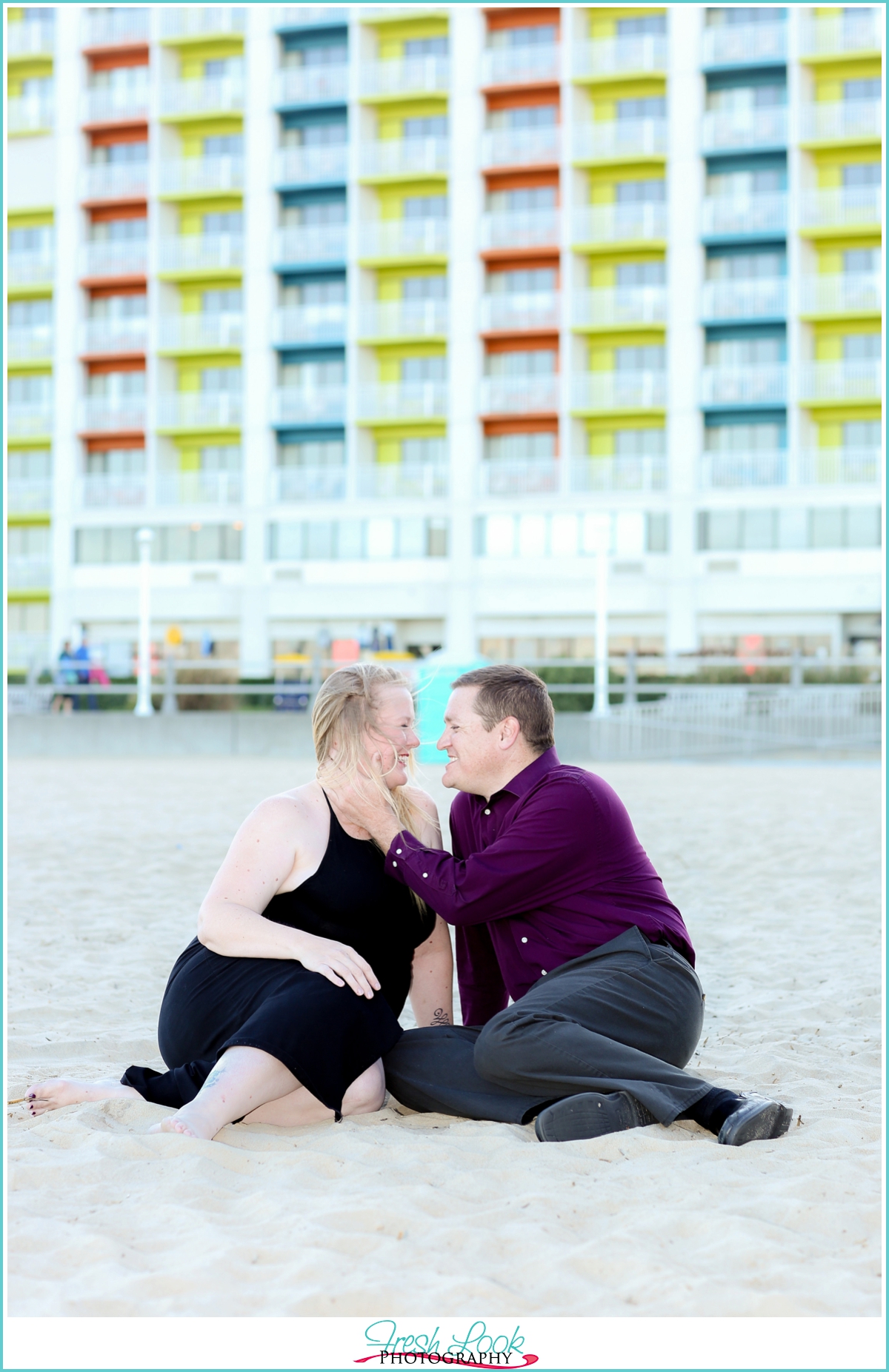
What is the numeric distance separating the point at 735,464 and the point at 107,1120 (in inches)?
1449

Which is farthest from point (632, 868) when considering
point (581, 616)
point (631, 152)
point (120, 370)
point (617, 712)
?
point (120, 370)

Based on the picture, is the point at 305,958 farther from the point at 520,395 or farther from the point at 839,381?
the point at 520,395

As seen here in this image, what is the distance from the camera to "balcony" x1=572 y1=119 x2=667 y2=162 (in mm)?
38719

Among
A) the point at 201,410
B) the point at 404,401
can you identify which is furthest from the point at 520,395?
the point at 201,410

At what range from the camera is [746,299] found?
1506 inches

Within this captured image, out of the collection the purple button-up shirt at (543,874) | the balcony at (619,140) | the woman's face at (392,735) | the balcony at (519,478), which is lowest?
the purple button-up shirt at (543,874)

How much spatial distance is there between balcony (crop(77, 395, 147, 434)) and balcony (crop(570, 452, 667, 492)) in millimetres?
13723

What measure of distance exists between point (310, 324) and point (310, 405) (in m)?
2.45

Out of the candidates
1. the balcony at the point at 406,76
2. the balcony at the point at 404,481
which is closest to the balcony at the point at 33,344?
the balcony at the point at 404,481

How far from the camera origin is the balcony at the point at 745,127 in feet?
125

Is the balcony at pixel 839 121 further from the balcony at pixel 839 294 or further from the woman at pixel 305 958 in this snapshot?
the woman at pixel 305 958

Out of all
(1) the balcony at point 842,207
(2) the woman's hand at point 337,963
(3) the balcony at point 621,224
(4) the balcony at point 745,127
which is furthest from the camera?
(3) the balcony at point 621,224

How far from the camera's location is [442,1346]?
224cm

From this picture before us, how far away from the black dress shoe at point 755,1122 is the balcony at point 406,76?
41.3m
